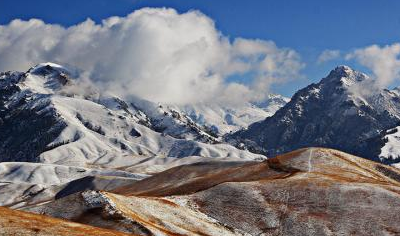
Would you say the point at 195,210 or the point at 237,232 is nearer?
the point at 237,232

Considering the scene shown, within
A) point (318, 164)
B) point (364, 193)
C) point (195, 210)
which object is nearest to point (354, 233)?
point (364, 193)

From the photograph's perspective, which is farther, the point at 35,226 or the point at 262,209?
the point at 262,209

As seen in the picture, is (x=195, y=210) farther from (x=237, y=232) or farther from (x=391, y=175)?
(x=391, y=175)

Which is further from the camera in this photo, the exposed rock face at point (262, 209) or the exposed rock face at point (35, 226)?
the exposed rock face at point (262, 209)

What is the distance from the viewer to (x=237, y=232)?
9369 cm

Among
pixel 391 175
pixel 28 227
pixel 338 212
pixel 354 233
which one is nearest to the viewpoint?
pixel 28 227

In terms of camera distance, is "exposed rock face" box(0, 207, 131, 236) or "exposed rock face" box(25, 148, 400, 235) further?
"exposed rock face" box(25, 148, 400, 235)

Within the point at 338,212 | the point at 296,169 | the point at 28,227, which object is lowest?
the point at 28,227

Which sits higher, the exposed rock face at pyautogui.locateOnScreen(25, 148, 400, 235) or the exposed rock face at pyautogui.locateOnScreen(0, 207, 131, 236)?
the exposed rock face at pyautogui.locateOnScreen(25, 148, 400, 235)

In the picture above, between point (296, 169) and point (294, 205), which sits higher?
point (296, 169)

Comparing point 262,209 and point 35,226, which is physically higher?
point 262,209

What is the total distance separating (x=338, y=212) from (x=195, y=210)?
24.7 metres

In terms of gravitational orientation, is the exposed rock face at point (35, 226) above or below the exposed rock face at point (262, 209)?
below

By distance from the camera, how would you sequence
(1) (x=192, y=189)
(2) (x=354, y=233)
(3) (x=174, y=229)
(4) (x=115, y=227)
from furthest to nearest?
(1) (x=192, y=189), (2) (x=354, y=233), (3) (x=174, y=229), (4) (x=115, y=227)
